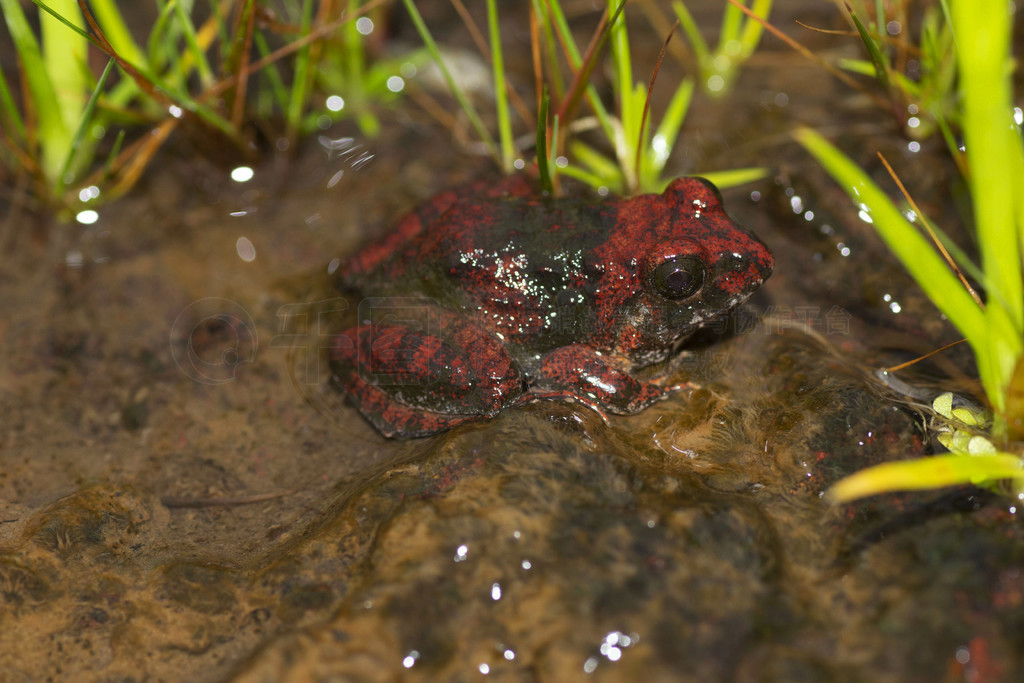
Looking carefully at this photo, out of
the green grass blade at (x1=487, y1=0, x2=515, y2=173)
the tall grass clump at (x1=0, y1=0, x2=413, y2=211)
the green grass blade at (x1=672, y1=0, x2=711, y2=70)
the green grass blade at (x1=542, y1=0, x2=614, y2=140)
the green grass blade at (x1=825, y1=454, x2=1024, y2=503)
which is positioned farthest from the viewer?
the green grass blade at (x1=672, y1=0, x2=711, y2=70)

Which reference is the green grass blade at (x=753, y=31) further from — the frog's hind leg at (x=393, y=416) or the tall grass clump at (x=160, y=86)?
the frog's hind leg at (x=393, y=416)

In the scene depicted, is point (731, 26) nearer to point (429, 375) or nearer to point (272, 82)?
point (272, 82)

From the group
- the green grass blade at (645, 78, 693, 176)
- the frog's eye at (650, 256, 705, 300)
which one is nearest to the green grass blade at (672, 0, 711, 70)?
the green grass blade at (645, 78, 693, 176)

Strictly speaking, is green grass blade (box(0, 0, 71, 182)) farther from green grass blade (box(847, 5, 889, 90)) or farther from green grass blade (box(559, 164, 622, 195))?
green grass blade (box(847, 5, 889, 90))

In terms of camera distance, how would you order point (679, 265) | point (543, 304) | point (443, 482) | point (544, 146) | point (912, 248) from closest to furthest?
point (912, 248) < point (443, 482) < point (679, 265) < point (543, 304) < point (544, 146)

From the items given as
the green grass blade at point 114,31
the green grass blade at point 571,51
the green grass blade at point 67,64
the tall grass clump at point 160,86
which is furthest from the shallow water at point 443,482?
the green grass blade at point 571,51

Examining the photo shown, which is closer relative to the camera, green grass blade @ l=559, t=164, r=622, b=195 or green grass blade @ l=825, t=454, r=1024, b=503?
green grass blade @ l=825, t=454, r=1024, b=503

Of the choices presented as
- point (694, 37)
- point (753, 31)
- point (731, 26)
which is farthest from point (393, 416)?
point (753, 31)
